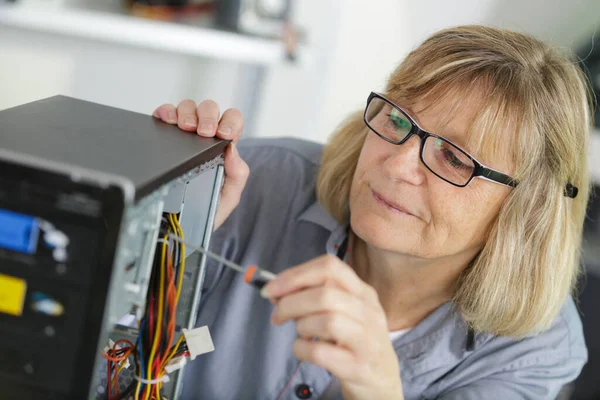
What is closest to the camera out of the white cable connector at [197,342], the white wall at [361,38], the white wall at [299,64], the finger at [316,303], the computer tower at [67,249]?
the computer tower at [67,249]

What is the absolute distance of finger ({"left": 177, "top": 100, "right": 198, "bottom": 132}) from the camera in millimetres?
906

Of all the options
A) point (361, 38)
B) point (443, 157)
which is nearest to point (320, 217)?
point (443, 157)

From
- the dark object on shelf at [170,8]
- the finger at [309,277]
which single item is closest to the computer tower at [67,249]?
the finger at [309,277]

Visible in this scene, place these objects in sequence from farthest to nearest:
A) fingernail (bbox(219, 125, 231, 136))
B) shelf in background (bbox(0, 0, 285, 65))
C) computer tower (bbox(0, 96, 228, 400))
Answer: shelf in background (bbox(0, 0, 285, 65))
fingernail (bbox(219, 125, 231, 136))
computer tower (bbox(0, 96, 228, 400))

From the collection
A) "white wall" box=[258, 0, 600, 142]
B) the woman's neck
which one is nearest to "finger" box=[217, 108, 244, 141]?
the woman's neck

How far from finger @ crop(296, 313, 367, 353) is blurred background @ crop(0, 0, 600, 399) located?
0.60 m

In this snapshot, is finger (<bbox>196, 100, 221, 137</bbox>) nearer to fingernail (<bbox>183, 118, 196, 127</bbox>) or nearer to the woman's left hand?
fingernail (<bbox>183, 118, 196, 127</bbox>)

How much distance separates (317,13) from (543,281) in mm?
1276

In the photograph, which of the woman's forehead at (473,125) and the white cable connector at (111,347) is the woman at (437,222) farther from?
the white cable connector at (111,347)

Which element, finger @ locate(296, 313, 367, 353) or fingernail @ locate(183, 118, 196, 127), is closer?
finger @ locate(296, 313, 367, 353)

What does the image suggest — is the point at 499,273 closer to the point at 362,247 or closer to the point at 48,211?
the point at 362,247

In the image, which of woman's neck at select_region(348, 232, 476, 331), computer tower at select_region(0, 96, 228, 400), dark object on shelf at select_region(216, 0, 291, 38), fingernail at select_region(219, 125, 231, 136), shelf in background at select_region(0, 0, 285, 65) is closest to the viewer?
computer tower at select_region(0, 96, 228, 400)

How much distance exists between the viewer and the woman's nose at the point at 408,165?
1013mm

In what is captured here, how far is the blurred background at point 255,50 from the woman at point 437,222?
204 mm
